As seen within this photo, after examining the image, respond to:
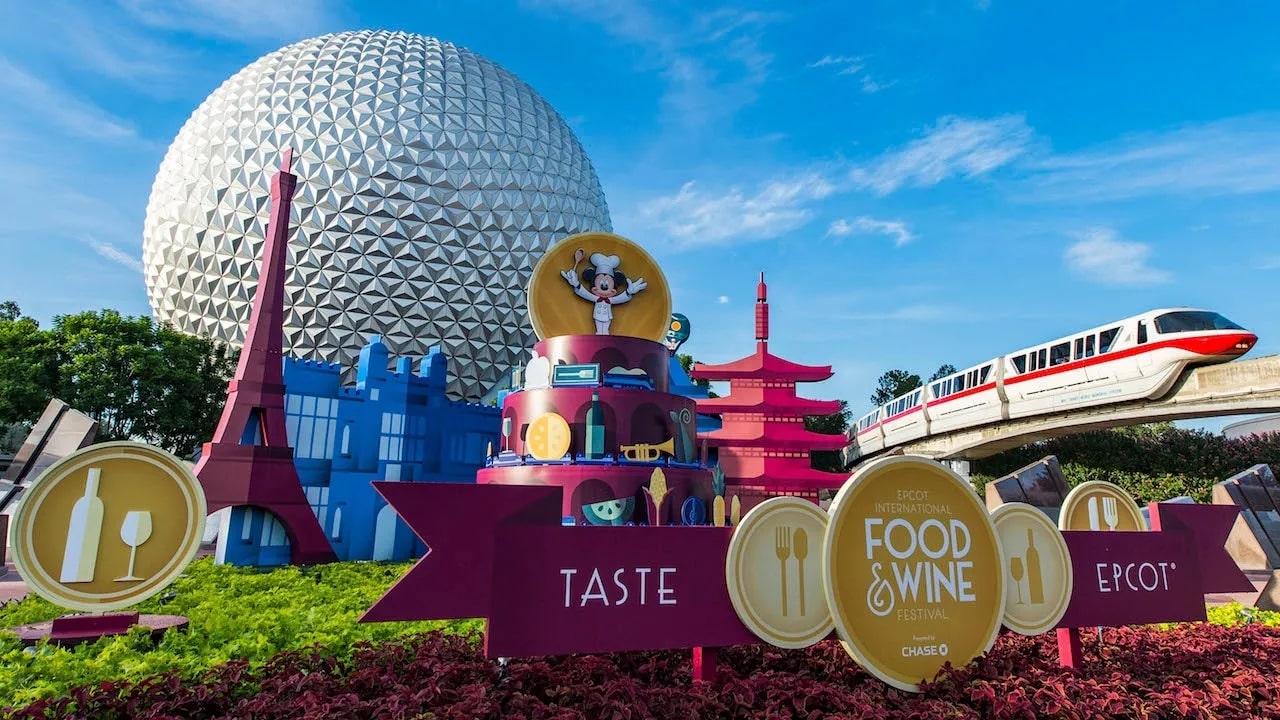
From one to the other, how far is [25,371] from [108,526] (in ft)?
84.0

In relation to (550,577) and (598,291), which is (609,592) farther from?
(598,291)

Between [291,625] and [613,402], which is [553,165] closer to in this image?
[613,402]

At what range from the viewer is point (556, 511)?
4.75 m

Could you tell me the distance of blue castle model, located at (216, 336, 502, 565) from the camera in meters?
17.6

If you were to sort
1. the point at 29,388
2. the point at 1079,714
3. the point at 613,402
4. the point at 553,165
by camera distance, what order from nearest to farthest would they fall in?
the point at 1079,714 → the point at 613,402 → the point at 29,388 → the point at 553,165

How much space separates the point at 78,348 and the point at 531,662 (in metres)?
29.2

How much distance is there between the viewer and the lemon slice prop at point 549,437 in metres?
15.4

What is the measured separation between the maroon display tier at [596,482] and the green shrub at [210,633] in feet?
13.8

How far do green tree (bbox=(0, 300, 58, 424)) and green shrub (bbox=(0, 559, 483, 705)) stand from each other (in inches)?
760

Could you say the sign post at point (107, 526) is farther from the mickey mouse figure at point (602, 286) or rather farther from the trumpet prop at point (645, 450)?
the mickey mouse figure at point (602, 286)

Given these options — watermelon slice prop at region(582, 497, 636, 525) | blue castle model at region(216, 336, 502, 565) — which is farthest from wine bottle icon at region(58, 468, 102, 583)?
blue castle model at region(216, 336, 502, 565)

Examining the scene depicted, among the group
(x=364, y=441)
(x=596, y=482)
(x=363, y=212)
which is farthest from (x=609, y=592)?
(x=363, y=212)

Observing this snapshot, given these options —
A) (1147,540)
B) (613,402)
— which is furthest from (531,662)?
(613,402)

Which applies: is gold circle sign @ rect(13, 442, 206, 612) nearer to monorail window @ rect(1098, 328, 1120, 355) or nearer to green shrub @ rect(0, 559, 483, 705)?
green shrub @ rect(0, 559, 483, 705)
